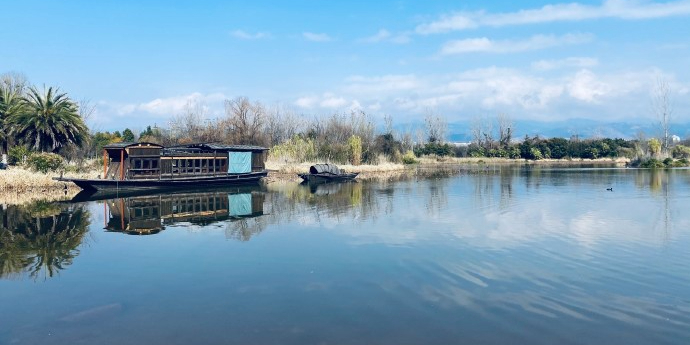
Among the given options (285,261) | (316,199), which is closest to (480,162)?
(316,199)

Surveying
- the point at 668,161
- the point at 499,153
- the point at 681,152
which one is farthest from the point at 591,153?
the point at 668,161

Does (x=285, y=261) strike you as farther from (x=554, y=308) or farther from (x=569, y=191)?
(x=569, y=191)

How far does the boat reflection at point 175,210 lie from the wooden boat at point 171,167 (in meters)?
2.48

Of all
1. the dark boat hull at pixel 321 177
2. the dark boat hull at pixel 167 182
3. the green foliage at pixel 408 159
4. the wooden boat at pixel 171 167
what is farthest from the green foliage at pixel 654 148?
the wooden boat at pixel 171 167

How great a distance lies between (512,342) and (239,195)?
954 inches

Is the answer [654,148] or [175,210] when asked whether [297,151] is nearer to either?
[175,210]

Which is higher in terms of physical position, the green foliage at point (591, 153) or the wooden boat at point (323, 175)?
the green foliage at point (591, 153)

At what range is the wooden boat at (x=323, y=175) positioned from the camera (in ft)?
129

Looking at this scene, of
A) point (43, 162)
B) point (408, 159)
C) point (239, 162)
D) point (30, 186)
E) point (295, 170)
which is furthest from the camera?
point (408, 159)

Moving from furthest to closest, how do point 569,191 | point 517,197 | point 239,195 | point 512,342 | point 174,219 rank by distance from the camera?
point 239,195 < point 569,191 < point 517,197 < point 174,219 < point 512,342

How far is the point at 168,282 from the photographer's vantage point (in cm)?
1048

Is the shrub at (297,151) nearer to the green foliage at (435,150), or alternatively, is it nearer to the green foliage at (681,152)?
→ the green foliage at (435,150)

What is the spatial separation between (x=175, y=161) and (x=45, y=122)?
29.7 ft

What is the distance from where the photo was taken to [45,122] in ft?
114
